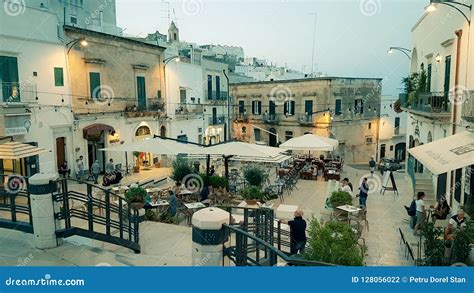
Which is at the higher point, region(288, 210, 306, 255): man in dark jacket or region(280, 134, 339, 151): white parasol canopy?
region(280, 134, 339, 151): white parasol canopy

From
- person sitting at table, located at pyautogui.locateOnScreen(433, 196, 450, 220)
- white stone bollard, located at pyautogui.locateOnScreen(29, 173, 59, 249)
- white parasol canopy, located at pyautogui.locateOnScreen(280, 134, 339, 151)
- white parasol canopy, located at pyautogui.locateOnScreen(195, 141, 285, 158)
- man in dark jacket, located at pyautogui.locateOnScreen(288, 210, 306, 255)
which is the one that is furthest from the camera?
white parasol canopy, located at pyautogui.locateOnScreen(280, 134, 339, 151)

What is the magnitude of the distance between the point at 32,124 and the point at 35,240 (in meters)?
11.0

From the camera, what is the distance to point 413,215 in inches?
449

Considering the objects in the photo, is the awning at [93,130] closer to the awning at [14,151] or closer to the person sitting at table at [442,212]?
the awning at [14,151]

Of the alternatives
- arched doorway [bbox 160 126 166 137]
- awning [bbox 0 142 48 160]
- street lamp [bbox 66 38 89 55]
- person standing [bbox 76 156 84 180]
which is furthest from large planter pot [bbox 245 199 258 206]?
arched doorway [bbox 160 126 166 137]

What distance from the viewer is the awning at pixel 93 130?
20009 millimetres

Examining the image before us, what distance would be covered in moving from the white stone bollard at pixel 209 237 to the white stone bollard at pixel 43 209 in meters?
3.68

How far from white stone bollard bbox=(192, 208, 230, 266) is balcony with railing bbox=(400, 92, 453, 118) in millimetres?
11083

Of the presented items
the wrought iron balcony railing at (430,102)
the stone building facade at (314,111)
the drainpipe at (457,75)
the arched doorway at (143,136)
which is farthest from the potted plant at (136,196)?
the stone building facade at (314,111)

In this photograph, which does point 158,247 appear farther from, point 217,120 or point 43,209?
point 217,120

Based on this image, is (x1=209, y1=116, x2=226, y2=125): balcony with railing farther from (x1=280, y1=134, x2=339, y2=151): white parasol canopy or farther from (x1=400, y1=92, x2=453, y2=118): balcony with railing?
(x1=400, y1=92, x2=453, y2=118): balcony with railing

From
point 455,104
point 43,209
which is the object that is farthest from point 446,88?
point 43,209

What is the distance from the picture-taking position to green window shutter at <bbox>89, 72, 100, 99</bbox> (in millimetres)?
20953
